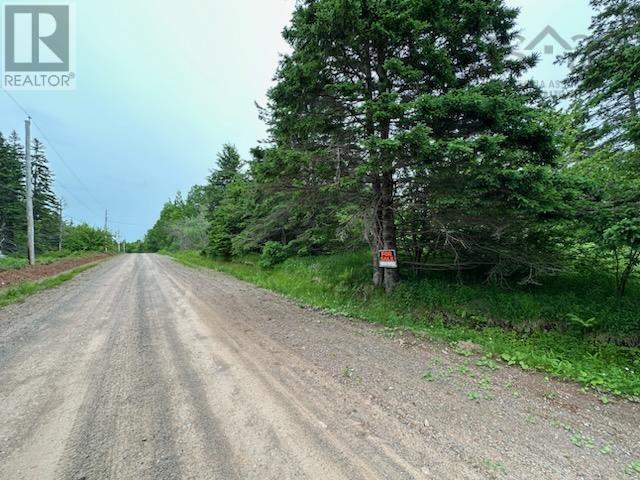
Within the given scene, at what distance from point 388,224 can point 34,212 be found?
4503 cm

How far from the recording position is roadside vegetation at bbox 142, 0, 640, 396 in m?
4.53

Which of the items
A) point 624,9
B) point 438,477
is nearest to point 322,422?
point 438,477

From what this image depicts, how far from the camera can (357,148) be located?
6.17 metres

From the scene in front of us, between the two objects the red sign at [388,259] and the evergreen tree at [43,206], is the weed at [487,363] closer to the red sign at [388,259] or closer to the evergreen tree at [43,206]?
the red sign at [388,259]

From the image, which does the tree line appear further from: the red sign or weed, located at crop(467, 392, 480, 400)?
weed, located at crop(467, 392, 480, 400)

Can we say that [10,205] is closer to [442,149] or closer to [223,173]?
[223,173]

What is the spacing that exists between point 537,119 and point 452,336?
160 inches

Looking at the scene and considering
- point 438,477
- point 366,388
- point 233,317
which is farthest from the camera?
point 233,317

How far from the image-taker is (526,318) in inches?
225

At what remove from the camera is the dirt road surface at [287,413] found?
6.40 ft

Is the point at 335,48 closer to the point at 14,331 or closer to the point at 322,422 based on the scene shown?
the point at 322,422

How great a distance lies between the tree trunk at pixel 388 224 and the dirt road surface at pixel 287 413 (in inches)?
93.5

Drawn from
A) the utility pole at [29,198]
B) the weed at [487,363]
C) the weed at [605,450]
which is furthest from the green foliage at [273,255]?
the utility pole at [29,198]

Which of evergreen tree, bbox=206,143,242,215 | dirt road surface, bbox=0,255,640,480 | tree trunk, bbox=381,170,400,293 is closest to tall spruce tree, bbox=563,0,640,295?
dirt road surface, bbox=0,255,640,480
